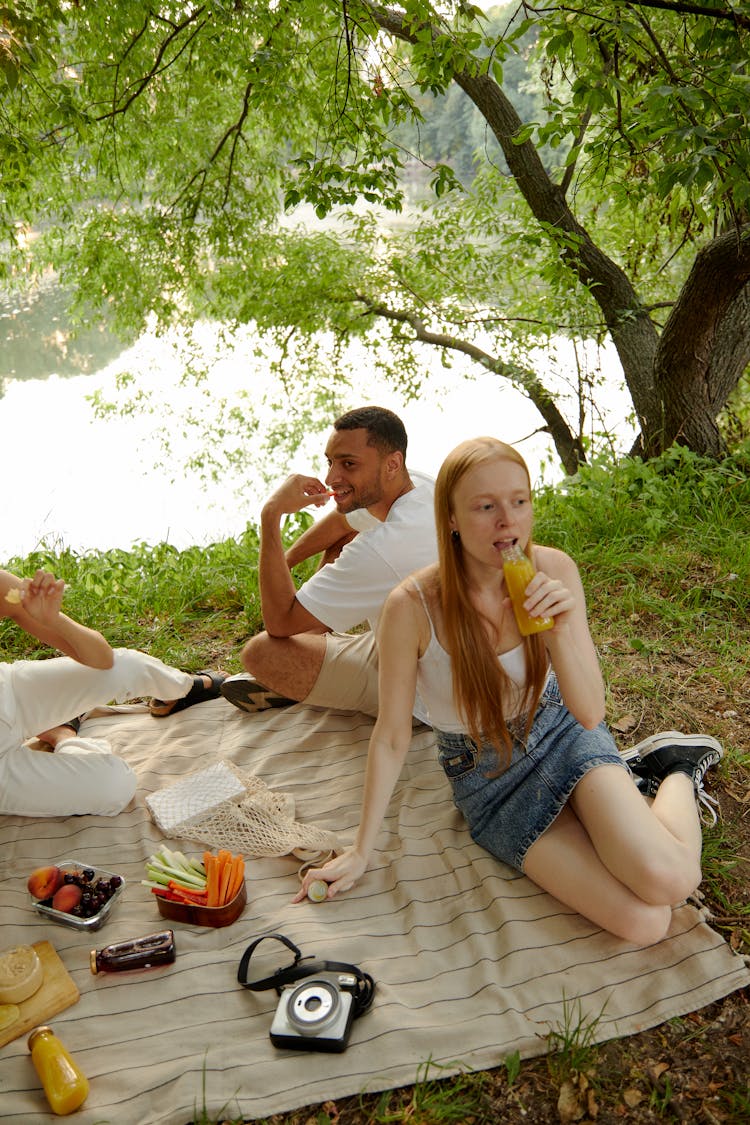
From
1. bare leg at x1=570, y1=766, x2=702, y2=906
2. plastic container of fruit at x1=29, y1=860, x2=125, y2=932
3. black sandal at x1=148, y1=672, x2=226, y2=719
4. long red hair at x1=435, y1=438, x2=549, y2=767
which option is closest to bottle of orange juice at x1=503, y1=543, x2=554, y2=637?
long red hair at x1=435, y1=438, x2=549, y2=767

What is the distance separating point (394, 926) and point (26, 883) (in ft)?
3.80

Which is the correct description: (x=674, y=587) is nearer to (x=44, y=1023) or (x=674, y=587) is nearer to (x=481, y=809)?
(x=481, y=809)

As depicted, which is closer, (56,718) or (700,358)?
(56,718)

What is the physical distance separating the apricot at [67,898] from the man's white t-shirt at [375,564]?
46.6 inches

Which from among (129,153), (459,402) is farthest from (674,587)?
(459,402)

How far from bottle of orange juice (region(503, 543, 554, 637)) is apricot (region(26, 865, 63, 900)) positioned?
1.56 m

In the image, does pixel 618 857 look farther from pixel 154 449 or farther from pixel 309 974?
pixel 154 449

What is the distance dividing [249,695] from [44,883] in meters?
1.14

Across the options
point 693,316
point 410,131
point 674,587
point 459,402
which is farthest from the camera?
point 459,402

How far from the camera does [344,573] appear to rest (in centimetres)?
296

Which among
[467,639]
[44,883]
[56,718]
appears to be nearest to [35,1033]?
[44,883]

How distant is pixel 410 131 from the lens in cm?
1038

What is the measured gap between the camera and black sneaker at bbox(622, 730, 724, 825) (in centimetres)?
258

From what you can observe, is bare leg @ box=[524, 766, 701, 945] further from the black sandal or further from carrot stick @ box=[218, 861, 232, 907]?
the black sandal
